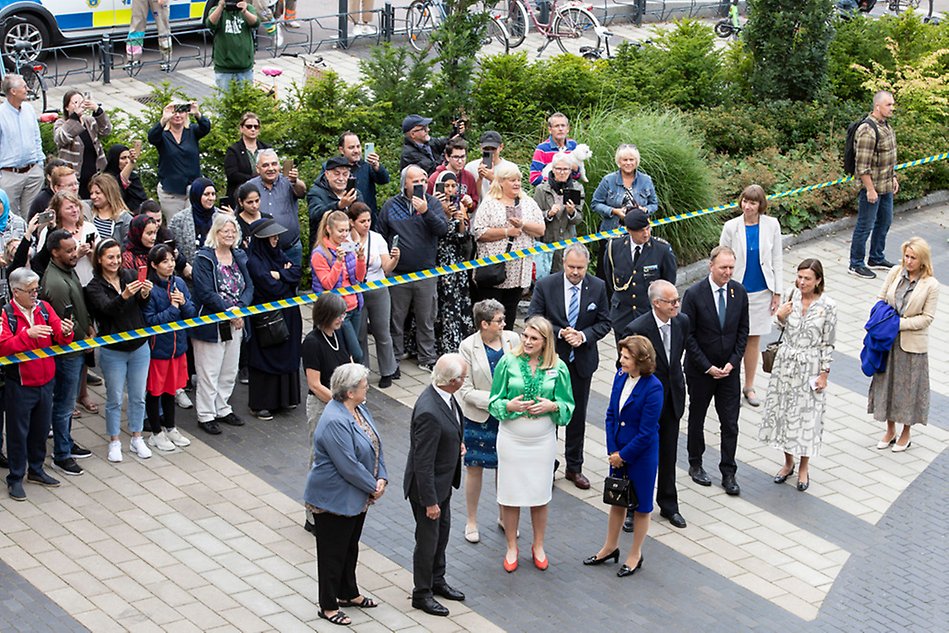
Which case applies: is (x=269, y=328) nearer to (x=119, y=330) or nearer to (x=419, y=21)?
(x=119, y=330)

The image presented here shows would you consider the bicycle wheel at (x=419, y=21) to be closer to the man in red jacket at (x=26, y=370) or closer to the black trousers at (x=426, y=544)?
the man in red jacket at (x=26, y=370)

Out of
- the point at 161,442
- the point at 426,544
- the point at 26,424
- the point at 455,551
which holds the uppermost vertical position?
the point at 26,424

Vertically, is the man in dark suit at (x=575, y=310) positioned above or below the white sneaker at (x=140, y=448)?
above

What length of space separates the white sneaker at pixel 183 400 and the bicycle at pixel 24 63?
601 centimetres

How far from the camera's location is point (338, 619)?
9664mm

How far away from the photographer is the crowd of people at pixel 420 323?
10.2 metres

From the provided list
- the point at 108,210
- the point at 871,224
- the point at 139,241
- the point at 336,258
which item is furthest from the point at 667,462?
the point at 871,224

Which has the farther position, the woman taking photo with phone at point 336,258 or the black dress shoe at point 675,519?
the woman taking photo with phone at point 336,258

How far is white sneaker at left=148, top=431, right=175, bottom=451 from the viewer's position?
11.8 meters

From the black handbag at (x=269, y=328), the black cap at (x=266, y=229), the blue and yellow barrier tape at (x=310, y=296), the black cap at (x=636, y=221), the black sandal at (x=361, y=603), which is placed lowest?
the black sandal at (x=361, y=603)

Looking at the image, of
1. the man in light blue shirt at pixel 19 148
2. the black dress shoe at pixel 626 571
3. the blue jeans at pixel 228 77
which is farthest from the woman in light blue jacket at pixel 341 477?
the blue jeans at pixel 228 77

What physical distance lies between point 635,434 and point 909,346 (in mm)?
3377

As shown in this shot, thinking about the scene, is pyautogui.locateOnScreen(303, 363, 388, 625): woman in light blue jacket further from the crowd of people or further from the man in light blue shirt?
the man in light blue shirt

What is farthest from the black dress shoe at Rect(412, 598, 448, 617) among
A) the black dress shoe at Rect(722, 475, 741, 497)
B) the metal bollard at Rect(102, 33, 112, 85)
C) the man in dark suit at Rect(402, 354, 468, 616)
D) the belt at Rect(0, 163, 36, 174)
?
the metal bollard at Rect(102, 33, 112, 85)
